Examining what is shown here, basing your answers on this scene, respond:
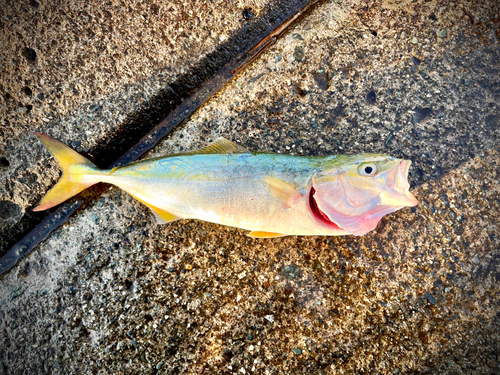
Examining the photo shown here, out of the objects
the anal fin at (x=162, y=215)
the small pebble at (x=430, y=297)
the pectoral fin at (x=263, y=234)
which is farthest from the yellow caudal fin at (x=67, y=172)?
the small pebble at (x=430, y=297)

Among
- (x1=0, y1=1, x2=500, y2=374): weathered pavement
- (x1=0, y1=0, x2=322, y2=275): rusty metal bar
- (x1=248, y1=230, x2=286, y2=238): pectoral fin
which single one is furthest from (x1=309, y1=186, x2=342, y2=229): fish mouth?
(x1=0, y1=0, x2=322, y2=275): rusty metal bar

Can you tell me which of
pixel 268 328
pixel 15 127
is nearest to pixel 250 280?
pixel 268 328

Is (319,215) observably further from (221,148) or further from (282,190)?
(221,148)

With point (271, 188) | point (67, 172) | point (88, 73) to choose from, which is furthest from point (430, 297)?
point (88, 73)

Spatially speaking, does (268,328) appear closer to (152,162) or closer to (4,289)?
(152,162)

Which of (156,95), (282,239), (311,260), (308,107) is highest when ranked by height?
(156,95)

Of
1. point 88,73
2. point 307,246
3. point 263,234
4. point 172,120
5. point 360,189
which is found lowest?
point 307,246
